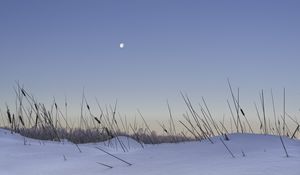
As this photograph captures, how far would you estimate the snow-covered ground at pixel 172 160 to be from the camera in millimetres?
1976

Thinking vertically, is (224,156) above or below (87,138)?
below

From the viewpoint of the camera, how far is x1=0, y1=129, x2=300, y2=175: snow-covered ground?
198 cm

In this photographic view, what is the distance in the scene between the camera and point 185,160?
2.43m

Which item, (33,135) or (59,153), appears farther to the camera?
(33,135)

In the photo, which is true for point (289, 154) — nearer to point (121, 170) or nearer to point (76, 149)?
point (121, 170)

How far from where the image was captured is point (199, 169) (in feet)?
6.68

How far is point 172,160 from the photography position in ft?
8.21

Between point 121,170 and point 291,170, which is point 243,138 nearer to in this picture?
point 121,170

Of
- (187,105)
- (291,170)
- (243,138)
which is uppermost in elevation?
(187,105)

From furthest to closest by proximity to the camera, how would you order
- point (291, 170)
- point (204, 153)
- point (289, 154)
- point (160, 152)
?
point (160, 152), point (204, 153), point (289, 154), point (291, 170)

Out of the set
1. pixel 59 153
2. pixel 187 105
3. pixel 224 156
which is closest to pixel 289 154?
pixel 224 156

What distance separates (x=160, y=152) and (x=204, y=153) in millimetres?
432

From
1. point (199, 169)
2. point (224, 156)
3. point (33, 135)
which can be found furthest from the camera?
point (33, 135)

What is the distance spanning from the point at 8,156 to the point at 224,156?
163 cm
